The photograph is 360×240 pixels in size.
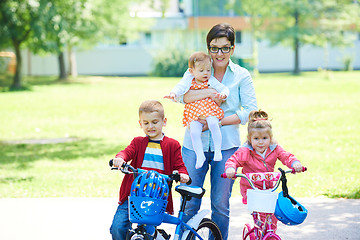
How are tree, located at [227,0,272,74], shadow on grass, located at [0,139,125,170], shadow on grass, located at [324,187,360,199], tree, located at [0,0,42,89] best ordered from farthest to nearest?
tree, located at [227,0,272,74] < tree, located at [0,0,42,89] < shadow on grass, located at [0,139,125,170] < shadow on grass, located at [324,187,360,199]

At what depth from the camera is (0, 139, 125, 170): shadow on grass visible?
11.4 metres

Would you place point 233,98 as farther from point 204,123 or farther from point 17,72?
point 17,72

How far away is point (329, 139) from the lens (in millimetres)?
13391

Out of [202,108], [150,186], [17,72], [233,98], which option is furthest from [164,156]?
[17,72]

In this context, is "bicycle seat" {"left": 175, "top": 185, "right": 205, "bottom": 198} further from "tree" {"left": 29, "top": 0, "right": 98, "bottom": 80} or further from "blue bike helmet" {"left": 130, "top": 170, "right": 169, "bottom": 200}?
"tree" {"left": 29, "top": 0, "right": 98, "bottom": 80}

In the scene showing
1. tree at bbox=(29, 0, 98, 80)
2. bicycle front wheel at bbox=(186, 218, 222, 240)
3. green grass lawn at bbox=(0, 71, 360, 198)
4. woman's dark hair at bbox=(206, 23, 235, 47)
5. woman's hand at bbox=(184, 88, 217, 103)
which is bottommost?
green grass lawn at bbox=(0, 71, 360, 198)

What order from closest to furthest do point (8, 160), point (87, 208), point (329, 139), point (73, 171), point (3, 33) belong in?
point (87, 208), point (73, 171), point (8, 160), point (329, 139), point (3, 33)

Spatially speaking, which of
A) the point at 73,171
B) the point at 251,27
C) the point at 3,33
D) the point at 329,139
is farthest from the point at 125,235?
the point at 251,27

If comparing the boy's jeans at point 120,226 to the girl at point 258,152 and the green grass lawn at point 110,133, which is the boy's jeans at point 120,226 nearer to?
the girl at point 258,152

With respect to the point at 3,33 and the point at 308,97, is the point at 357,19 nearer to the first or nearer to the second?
the point at 308,97

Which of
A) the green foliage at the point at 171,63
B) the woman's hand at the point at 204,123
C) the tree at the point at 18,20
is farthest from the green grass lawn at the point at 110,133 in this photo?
the green foliage at the point at 171,63

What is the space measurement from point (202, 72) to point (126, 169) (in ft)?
3.48

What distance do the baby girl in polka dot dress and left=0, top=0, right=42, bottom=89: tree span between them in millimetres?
24489

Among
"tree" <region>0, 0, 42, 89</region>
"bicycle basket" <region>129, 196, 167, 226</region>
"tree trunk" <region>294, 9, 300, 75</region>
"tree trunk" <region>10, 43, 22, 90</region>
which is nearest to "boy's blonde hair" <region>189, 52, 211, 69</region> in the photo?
"bicycle basket" <region>129, 196, 167, 226</region>
